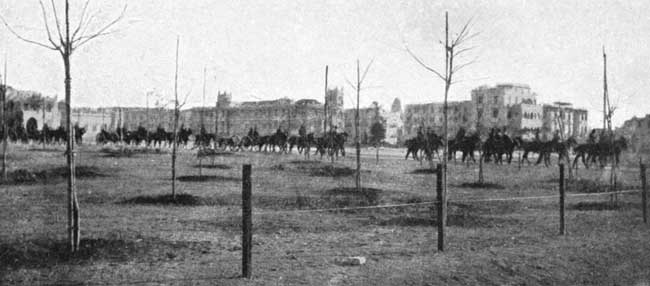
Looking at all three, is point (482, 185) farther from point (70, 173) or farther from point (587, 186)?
point (70, 173)

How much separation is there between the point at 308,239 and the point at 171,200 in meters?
6.39

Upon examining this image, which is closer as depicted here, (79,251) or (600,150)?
(79,251)

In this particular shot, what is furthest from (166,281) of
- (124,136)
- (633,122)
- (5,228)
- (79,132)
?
(633,122)

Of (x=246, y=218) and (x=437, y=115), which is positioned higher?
(x=437, y=115)

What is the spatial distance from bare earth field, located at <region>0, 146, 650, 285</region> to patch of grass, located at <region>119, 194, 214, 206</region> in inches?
2.2

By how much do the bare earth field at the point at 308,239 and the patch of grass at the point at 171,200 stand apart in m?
0.06

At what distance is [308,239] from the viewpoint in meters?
10.0

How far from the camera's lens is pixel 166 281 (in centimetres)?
Answer: 669

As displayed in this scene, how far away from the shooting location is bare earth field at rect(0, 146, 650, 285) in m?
7.30

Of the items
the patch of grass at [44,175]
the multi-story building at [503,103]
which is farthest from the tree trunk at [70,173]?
the multi-story building at [503,103]

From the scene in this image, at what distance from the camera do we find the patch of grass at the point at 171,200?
48.9 ft

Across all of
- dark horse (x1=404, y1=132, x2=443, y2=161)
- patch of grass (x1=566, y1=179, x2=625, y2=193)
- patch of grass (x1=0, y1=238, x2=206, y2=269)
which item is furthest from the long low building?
patch of grass (x1=0, y1=238, x2=206, y2=269)

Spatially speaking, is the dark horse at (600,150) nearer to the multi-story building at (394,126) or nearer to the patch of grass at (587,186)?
the patch of grass at (587,186)

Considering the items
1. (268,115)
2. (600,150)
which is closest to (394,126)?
(268,115)
